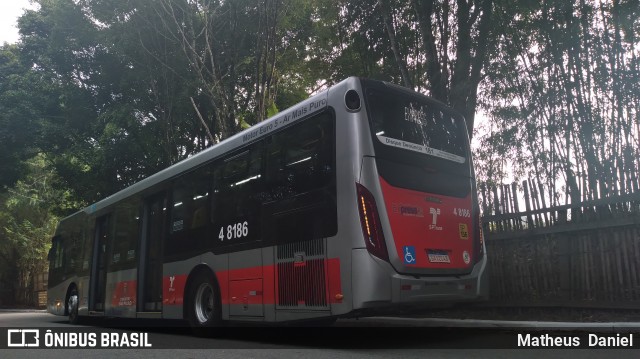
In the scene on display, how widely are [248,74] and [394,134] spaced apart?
38.8ft

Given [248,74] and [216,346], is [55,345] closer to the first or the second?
[216,346]

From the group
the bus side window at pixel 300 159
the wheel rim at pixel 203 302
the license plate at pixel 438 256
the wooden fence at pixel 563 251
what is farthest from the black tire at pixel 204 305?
the wooden fence at pixel 563 251

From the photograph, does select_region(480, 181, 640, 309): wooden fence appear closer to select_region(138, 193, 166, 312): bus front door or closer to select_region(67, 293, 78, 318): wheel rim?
select_region(138, 193, 166, 312): bus front door

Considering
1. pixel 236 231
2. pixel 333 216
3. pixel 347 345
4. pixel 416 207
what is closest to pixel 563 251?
pixel 416 207

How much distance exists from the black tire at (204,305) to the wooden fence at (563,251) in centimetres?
494

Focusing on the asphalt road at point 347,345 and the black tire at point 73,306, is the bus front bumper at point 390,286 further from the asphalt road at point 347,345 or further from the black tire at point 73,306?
the black tire at point 73,306

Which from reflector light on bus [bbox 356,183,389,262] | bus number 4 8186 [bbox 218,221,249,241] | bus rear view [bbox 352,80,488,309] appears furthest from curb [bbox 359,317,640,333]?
bus number 4 8186 [bbox 218,221,249,241]

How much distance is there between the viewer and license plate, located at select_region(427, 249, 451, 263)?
6.25m

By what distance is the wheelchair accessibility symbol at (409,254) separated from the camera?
594 centimetres

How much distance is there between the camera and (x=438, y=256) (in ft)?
20.9

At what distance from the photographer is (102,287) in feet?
39.7

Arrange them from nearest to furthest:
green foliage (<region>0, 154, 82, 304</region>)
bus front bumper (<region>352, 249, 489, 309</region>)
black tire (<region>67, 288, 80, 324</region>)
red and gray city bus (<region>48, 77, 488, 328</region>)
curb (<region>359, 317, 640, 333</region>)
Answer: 1. bus front bumper (<region>352, 249, 489, 309</region>)
2. red and gray city bus (<region>48, 77, 488, 328</region>)
3. curb (<region>359, 317, 640, 333</region>)
4. black tire (<region>67, 288, 80, 324</region>)
5. green foliage (<region>0, 154, 82, 304</region>)

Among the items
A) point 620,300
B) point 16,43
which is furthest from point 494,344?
point 16,43

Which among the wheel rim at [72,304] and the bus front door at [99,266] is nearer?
the bus front door at [99,266]
